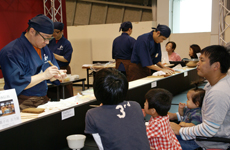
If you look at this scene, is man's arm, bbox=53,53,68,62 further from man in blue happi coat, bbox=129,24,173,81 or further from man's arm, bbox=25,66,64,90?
man's arm, bbox=25,66,64,90

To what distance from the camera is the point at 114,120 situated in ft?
3.90

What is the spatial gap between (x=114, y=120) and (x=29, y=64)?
1.01 meters

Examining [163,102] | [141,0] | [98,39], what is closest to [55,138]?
[163,102]

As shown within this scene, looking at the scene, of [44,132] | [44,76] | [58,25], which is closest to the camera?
[44,132]

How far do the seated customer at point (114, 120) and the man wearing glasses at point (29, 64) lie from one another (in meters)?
0.74

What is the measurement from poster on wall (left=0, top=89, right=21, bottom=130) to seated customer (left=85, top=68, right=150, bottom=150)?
0.43 m

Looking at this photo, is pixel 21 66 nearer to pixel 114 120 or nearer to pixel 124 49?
pixel 114 120

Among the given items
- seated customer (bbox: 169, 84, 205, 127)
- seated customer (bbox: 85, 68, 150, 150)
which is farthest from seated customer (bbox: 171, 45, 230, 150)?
seated customer (bbox: 85, 68, 150, 150)

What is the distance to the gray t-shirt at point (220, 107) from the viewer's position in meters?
1.55

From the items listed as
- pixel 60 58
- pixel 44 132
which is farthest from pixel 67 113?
pixel 60 58

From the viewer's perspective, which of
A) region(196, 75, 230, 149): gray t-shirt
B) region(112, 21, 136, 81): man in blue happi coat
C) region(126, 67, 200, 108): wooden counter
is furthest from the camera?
region(112, 21, 136, 81): man in blue happi coat

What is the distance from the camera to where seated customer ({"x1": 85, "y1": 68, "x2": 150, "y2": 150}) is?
1178mm

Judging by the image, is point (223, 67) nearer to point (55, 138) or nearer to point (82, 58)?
point (55, 138)

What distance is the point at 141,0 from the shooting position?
28.3 ft
